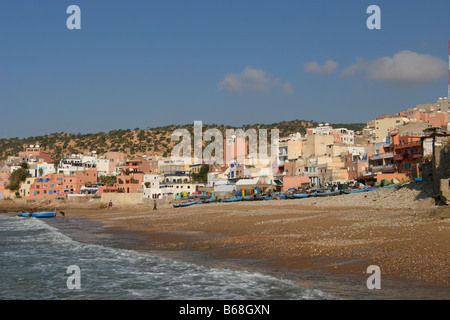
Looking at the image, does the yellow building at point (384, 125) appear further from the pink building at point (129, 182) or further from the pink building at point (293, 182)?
the pink building at point (129, 182)

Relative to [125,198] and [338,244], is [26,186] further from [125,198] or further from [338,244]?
[338,244]

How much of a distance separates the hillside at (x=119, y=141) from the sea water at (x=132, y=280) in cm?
11555

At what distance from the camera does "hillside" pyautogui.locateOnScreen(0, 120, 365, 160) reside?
13912 centimetres

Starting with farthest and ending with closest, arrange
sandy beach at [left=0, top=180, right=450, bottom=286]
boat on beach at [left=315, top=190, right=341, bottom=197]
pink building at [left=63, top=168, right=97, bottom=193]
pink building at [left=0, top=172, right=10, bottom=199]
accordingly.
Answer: pink building at [left=0, top=172, right=10, bottom=199] → pink building at [left=63, top=168, right=97, bottom=193] → boat on beach at [left=315, top=190, right=341, bottom=197] → sandy beach at [left=0, top=180, right=450, bottom=286]

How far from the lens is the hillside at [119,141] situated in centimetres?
13912

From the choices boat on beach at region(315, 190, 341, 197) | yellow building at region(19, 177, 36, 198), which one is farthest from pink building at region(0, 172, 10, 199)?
boat on beach at region(315, 190, 341, 197)

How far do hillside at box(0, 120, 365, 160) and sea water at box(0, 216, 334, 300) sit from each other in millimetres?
115550

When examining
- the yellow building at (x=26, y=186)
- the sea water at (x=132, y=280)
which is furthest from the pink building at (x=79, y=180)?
the sea water at (x=132, y=280)

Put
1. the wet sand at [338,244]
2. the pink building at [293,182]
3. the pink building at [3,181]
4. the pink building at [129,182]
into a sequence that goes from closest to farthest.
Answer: the wet sand at [338,244], the pink building at [293,182], the pink building at [129,182], the pink building at [3,181]

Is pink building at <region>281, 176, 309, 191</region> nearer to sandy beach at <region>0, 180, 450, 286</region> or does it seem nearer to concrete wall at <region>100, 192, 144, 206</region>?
concrete wall at <region>100, 192, 144, 206</region>

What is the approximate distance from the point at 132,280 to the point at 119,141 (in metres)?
139

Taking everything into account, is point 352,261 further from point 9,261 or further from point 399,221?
point 9,261

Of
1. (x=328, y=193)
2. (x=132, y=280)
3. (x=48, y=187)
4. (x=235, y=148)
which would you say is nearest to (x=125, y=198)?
(x=48, y=187)
